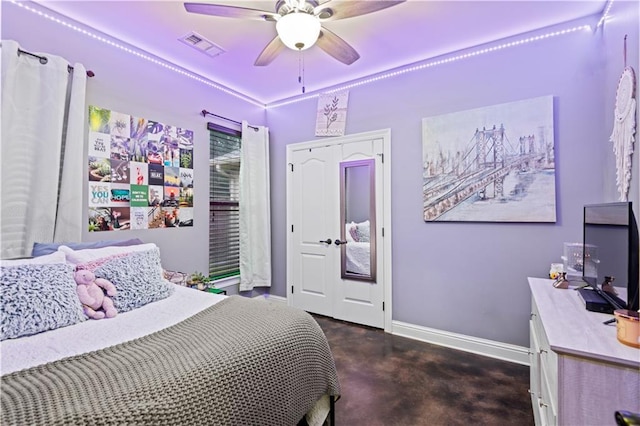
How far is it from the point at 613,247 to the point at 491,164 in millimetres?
1359

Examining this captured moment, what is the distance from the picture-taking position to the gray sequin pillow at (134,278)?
70.4 inches

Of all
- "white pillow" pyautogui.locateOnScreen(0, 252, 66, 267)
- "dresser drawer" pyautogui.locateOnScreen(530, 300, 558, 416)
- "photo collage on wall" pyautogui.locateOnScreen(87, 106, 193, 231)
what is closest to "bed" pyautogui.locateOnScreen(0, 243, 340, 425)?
"white pillow" pyautogui.locateOnScreen(0, 252, 66, 267)

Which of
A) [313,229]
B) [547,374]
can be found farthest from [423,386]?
[313,229]

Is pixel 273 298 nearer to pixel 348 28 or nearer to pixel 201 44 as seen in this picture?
pixel 201 44

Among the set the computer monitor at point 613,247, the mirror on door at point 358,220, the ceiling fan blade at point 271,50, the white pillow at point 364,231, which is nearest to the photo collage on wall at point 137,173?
the ceiling fan blade at point 271,50

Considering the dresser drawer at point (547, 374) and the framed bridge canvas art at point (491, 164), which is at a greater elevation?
the framed bridge canvas art at point (491, 164)

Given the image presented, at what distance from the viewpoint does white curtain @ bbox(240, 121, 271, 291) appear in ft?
12.1

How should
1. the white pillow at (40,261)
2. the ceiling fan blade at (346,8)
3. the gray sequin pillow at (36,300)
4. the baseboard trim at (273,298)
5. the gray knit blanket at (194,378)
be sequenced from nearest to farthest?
the gray knit blanket at (194,378)
the gray sequin pillow at (36,300)
the white pillow at (40,261)
the ceiling fan blade at (346,8)
the baseboard trim at (273,298)

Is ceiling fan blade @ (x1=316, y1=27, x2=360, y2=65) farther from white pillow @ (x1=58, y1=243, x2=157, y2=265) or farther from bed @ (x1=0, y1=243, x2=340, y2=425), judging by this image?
white pillow @ (x1=58, y1=243, x2=157, y2=265)

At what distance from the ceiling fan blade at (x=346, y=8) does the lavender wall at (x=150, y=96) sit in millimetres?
1883

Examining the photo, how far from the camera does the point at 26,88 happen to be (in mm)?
1998

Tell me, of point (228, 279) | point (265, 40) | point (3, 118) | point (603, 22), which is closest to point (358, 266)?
point (228, 279)

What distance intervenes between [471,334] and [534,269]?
82 cm

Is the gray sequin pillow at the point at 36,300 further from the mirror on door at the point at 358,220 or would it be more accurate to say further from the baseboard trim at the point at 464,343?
the baseboard trim at the point at 464,343
